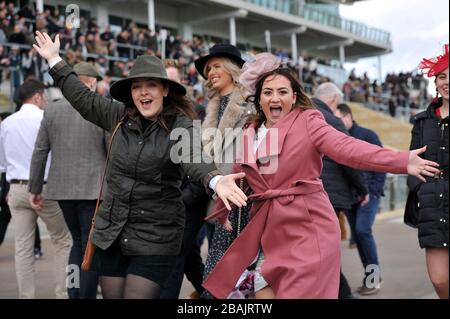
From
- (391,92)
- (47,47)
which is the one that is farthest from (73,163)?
(391,92)

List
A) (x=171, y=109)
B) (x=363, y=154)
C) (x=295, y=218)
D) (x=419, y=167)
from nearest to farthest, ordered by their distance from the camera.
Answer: (x=419, y=167), (x=363, y=154), (x=295, y=218), (x=171, y=109)

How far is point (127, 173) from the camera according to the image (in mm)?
4277

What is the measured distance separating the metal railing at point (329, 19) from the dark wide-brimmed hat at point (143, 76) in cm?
3780

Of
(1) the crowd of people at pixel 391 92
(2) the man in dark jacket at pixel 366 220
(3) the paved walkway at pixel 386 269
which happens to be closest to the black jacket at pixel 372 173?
(2) the man in dark jacket at pixel 366 220

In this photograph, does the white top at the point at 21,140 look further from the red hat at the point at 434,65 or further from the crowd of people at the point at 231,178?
the red hat at the point at 434,65

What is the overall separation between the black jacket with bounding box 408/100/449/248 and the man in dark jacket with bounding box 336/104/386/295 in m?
2.74

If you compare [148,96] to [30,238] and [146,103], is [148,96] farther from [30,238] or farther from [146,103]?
[30,238]

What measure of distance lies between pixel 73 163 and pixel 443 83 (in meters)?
2.90

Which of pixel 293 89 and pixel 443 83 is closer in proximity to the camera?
pixel 293 89

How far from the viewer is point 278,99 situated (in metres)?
4.16

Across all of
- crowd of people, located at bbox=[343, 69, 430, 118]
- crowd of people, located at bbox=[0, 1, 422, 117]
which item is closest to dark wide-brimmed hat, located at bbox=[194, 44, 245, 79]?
crowd of people, located at bbox=[0, 1, 422, 117]

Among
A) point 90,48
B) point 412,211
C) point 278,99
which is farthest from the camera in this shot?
point 90,48
